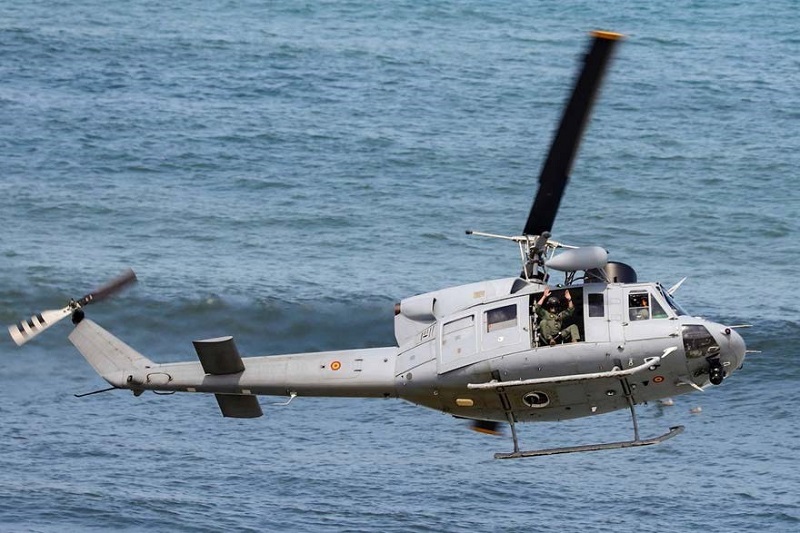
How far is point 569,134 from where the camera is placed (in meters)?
32.6

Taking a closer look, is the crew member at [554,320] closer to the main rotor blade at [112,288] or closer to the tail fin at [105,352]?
the tail fin at [105,352]

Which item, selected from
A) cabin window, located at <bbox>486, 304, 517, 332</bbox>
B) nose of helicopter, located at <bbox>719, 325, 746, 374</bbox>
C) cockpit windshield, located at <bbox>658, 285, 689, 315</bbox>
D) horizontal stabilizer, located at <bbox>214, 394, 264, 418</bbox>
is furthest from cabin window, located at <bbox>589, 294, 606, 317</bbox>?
horizontal stabilizer, located at <bbox>214, 394, 264, 418</bbox>

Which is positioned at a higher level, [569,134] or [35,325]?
[569,134]

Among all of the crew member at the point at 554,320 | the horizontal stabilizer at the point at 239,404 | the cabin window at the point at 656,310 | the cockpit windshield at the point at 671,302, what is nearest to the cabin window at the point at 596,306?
the crew member at the point at 554,320

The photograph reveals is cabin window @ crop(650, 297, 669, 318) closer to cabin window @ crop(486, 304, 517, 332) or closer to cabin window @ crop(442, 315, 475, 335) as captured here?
cabin window @ crop(486, 304, 517, 332)

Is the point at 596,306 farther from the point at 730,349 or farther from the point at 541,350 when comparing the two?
the point at 730,349

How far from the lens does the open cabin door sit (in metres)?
35.2

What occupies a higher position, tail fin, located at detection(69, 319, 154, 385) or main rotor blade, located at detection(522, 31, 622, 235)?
main rotor blade, located at detection(522, 31, 622, 235)

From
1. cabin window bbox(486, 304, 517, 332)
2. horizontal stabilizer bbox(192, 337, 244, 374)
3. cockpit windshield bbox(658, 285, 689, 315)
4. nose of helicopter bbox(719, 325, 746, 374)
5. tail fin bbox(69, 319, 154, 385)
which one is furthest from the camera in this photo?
tail fin bbox(69, 319, 154, 385)

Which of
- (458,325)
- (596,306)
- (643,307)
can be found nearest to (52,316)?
(458,325)

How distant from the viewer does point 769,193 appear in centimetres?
7544

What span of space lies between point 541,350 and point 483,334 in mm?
1416

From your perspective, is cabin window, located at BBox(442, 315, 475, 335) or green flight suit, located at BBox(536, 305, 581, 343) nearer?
green flight suit, located at BBox(536, 305, 581, 343)

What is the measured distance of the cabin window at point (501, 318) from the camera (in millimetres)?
35406
